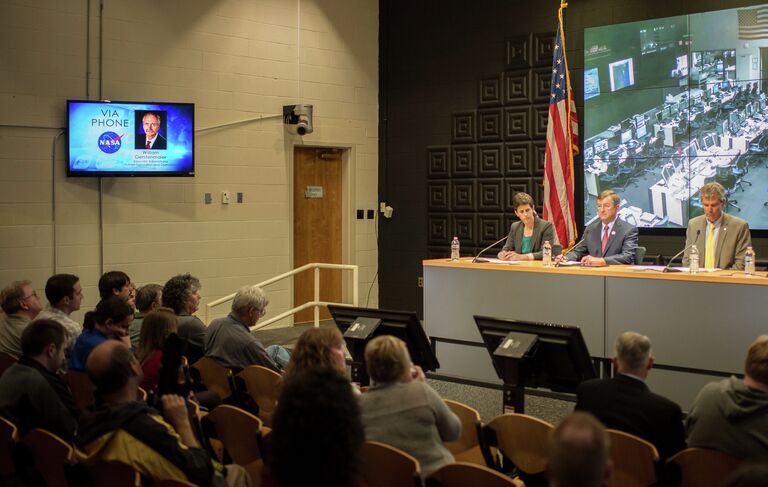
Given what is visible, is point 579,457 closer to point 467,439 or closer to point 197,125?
point 467,439

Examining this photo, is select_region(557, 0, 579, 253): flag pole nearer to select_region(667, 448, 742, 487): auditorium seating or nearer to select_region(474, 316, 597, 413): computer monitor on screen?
select_region(474, 316, 597, 413): computer monitor on screen

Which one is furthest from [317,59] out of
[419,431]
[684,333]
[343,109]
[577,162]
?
[419,431]

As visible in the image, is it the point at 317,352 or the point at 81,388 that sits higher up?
the point at 317,352

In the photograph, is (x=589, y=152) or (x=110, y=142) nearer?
(x=110, y=142)

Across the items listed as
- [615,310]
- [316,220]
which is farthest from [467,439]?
[316,220]

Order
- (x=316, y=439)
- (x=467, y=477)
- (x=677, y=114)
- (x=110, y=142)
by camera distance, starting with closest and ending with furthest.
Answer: (x=316, y=439) < (x=467, y=477) < (x=677, y=114) < (x=110, y=142)

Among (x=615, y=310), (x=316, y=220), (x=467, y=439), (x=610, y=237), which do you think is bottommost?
(x=467, y=439)

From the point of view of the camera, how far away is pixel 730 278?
17.1 ft

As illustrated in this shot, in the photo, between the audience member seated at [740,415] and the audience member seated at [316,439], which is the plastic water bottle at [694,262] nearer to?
the audience member seated at [740,415]

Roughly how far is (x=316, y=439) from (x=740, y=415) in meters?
1.86

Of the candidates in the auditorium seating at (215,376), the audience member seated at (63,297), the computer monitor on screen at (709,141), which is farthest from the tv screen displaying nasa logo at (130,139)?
the computer monitor on screen at (709,141)

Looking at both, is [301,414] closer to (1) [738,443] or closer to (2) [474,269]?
(1) [738,443]

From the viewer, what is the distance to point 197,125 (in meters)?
8.62

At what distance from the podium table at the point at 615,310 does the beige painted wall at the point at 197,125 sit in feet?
9.91
